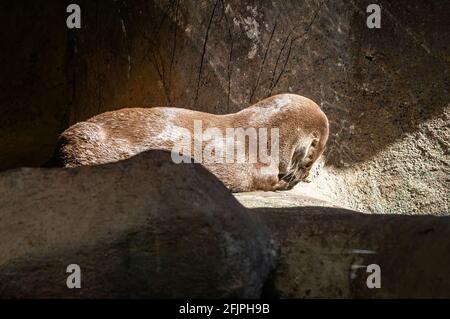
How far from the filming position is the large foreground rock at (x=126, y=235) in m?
1.45

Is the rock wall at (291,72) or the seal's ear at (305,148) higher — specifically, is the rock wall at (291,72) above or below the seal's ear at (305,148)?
above

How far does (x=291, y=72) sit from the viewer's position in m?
3.22

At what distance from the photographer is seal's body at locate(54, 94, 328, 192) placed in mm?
2365

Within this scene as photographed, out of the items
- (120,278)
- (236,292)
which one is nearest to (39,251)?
(120,278)

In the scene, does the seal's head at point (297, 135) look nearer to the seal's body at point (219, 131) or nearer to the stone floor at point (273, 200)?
the seal's body at point (219, 131)

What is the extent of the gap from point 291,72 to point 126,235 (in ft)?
6.24

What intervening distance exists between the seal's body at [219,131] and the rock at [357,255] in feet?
2.34

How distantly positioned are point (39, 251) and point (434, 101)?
2.23 m

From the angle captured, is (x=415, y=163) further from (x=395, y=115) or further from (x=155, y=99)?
(x=155, y=99)

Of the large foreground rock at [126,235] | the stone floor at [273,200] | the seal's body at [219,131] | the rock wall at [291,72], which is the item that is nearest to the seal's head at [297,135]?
the seal's body at [219,131]

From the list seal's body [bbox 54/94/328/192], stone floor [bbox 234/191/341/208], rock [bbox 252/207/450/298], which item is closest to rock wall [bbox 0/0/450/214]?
seal's body [bbox 54/94/328/192]

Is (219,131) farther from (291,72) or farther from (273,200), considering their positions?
(291,72)

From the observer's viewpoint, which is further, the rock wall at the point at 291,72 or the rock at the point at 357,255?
the rock wall at the point at 291,72

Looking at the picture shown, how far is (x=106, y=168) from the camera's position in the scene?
5.23 feet
